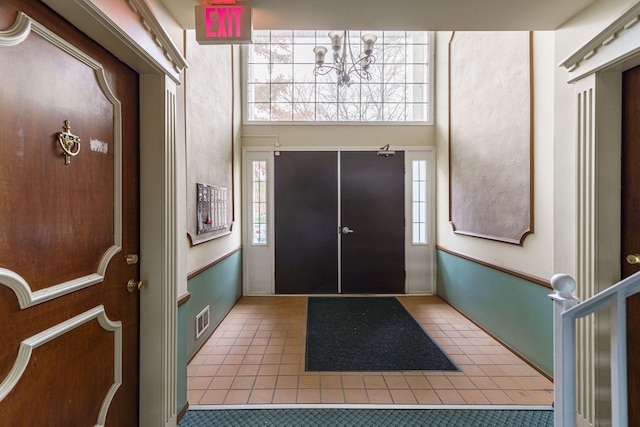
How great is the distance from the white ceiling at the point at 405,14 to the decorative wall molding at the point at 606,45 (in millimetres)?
288

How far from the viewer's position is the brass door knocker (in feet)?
3.26

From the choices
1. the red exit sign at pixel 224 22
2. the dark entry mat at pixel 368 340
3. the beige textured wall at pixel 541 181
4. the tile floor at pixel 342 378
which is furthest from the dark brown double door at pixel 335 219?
the red exit sign at pixel 224 22

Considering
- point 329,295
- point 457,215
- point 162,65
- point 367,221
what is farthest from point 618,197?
point 329,295

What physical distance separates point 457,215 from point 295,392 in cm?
252

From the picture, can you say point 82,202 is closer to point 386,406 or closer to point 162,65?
point 162,65

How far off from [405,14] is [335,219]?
2.67m

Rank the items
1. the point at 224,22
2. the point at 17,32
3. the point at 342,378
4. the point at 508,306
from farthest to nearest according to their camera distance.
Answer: the point at 508,306, the point at 342,378, the point at 224,22, the point at 17,32

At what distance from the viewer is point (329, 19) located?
160cm

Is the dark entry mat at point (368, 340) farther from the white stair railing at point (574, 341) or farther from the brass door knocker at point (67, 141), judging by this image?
the brass door knocker at point (67, 141)

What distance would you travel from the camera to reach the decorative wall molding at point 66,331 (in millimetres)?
848

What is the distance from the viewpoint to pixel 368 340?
2596 mm

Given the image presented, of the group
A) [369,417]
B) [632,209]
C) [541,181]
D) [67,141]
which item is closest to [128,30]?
[67,141]

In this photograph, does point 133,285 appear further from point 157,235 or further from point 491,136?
point 491,136

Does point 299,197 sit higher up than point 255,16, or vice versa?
point 255,16
